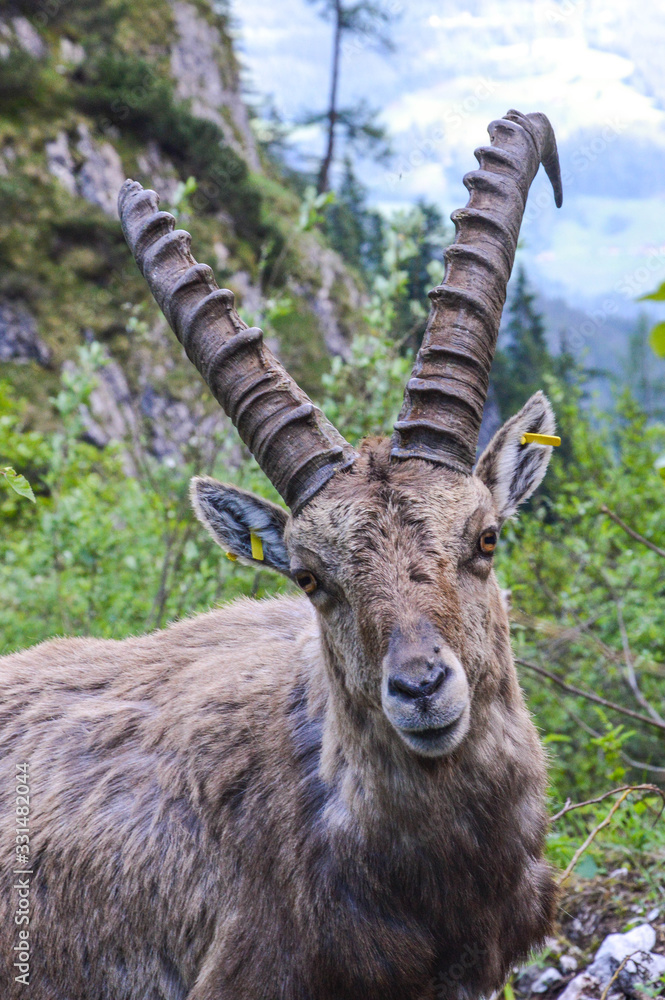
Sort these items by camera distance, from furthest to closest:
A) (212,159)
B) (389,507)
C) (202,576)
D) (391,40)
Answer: (391,40) → (212,159) → (202,576) → (389,507)

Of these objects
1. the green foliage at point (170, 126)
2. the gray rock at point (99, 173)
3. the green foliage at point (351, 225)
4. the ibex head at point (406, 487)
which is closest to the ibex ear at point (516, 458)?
the ibex head at point (406, 487)

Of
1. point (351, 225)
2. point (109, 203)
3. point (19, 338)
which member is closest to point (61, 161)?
point (109, 203)

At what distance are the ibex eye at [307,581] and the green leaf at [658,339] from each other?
7.72ft

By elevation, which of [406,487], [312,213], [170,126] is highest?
[170,126]

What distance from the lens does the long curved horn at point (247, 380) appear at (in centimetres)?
416

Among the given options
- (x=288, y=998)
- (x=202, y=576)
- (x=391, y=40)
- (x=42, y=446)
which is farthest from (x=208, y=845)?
(x=391, y=40)

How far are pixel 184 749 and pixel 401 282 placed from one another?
650 cm

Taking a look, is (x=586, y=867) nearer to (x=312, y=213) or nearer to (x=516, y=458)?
(x=516, y=458)

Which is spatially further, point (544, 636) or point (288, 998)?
point (544, 636)

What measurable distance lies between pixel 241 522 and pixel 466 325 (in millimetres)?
1652

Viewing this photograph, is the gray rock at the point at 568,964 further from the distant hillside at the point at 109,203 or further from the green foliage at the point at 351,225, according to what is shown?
the green foliage at the point at 351,225

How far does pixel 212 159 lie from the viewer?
1377 inches

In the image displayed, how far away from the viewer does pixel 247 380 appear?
170 inches

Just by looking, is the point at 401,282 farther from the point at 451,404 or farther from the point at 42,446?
the point at 451,404
